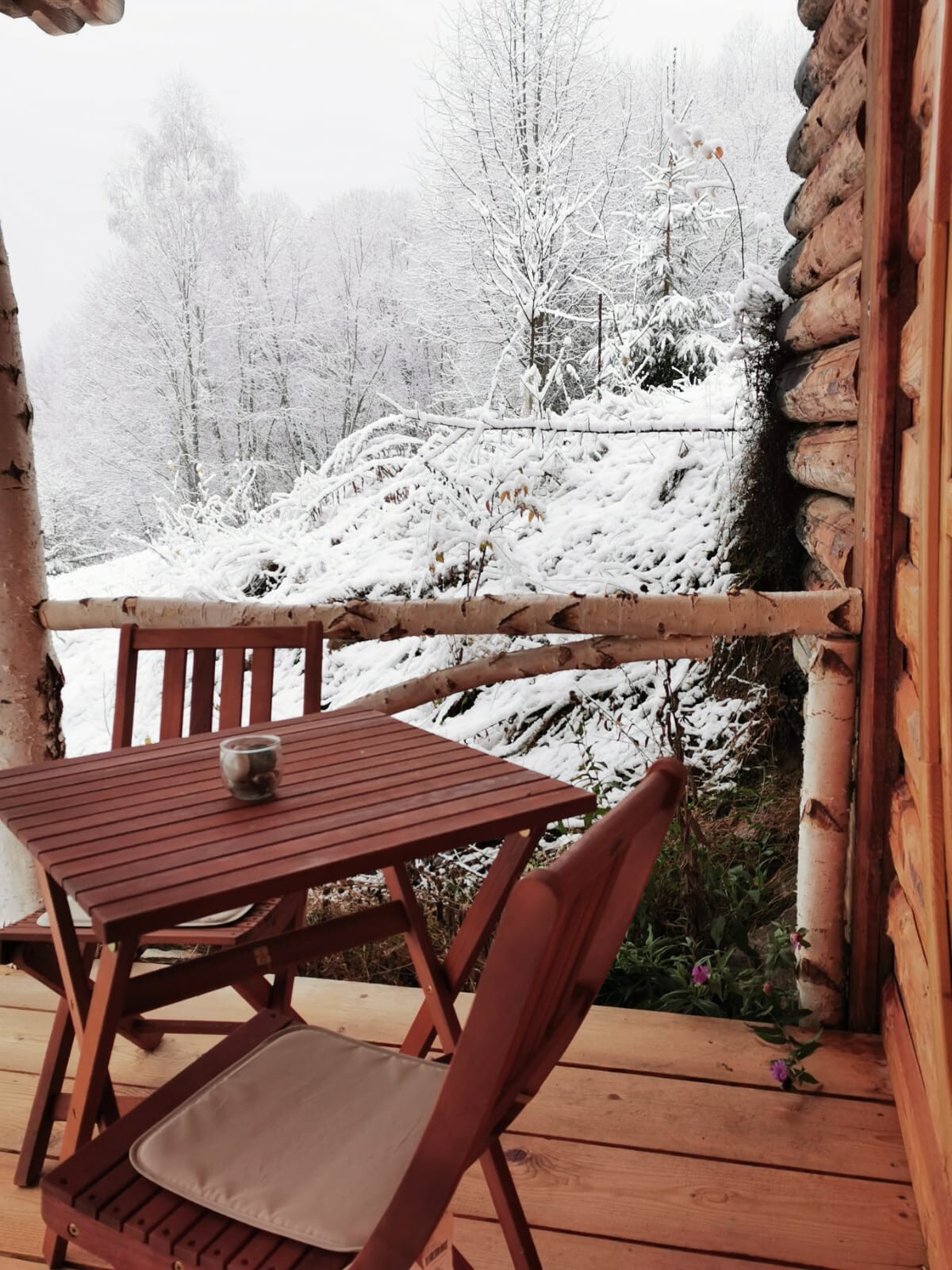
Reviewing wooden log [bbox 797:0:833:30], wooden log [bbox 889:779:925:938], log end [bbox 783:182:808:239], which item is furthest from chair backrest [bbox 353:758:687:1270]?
wooden log [bbox 797:0:833:30]

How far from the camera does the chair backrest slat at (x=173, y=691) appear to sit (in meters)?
2.23

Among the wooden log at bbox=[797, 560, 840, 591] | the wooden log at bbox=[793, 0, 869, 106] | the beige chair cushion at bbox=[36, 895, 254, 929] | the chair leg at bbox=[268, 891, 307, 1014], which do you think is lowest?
the chair leg at bbox=[268, 891, 307, 1014]

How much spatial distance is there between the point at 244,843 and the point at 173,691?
905mm

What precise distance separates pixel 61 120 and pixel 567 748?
6.64 m

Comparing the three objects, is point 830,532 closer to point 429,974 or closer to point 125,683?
point 429,974

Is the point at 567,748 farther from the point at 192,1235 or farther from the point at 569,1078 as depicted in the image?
the point at 192,1235

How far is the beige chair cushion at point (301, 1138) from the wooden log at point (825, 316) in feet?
6.76

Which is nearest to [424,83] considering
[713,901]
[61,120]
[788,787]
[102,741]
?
[61,120]

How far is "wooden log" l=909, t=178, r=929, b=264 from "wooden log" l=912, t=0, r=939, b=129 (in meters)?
0.11

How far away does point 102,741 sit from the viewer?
5898 mm

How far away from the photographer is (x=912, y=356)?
1.90 m

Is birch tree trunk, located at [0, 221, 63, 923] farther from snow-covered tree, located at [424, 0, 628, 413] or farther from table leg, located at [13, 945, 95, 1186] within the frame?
snow-covered tree, located at [424, 0, 628, 413]

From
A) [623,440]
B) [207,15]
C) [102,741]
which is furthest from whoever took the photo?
[207,15]

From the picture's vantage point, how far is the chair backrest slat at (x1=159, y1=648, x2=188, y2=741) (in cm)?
223
